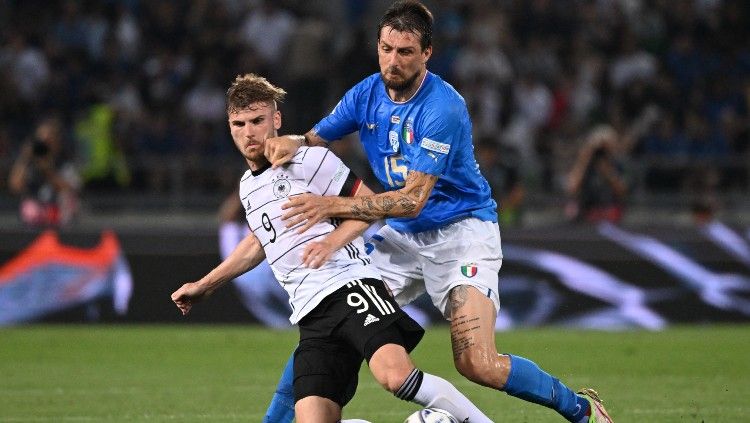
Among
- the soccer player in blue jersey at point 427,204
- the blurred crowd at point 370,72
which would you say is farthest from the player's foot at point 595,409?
the blurred crowd at point 370,72

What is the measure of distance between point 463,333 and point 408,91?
4.14 ft

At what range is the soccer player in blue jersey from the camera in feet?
21.2

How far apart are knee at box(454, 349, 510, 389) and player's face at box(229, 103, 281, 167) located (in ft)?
4.52

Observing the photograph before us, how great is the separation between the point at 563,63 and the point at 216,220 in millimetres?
5442

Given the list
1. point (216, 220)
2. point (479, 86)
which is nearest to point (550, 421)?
point (216, 220)

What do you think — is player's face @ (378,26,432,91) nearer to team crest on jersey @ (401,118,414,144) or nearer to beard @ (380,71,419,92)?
beard @ (380,71,419,92)

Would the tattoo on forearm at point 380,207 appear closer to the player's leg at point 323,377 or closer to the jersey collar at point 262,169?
the jersey collar at point 262,169

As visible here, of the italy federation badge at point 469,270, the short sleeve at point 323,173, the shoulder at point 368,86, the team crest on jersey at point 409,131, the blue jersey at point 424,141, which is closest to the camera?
the short sleeve at point 323,173

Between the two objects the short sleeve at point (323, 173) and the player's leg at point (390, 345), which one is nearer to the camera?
the player's leg at point (390, 345)

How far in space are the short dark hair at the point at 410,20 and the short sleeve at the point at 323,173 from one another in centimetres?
74

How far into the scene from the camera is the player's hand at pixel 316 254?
611cm

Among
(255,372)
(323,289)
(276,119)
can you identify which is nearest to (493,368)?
(323,289)

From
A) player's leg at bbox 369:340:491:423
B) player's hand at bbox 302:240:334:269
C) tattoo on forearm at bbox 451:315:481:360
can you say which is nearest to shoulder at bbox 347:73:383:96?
player's hand at bbox 302:240:334:269

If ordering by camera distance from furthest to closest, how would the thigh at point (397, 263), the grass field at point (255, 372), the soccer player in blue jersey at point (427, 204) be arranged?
the grass field at point (255, 372), the thigh at point (397, 263), the soccer player in blue jersey at point (427, 204)
